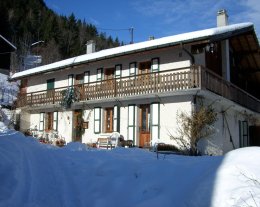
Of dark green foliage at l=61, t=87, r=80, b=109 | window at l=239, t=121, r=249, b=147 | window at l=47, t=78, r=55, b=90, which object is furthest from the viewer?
window at l=47, t=78, r=55, b=90

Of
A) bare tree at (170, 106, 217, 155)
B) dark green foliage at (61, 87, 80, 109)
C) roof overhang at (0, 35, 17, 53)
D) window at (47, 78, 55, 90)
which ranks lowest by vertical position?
bare tree at (170, 106, 217, 155)

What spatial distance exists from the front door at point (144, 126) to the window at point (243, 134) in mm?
7914

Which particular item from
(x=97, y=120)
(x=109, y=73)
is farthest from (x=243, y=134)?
(x=97, y=120)

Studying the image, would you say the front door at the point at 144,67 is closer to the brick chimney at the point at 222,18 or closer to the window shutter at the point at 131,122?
the window shutter at the point at 131,122

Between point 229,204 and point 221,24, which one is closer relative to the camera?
point 229,204

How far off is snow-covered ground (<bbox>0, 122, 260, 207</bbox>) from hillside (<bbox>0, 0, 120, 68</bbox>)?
171 ft

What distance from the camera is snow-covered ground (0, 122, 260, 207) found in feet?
21.1

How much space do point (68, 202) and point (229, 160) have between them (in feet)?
11.1

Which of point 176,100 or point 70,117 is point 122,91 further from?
point 70,117

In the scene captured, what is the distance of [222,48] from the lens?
76.2 feet

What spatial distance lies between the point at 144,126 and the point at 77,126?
16.9 feet

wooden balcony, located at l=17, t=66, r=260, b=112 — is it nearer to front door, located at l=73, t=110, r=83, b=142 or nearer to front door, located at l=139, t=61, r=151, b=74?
front door, located at l=139, t=61, r=151, b=74

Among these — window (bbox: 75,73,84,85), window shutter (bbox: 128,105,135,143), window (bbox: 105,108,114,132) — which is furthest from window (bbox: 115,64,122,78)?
window (bbox: 75,73,84,85)

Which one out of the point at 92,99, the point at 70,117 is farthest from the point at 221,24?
the point at 70,117
